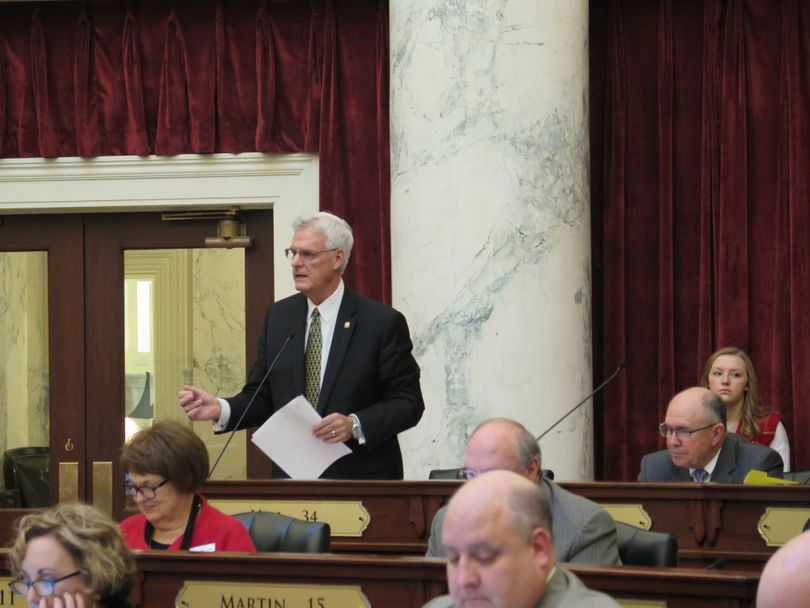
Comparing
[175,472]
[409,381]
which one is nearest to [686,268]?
[409,381]

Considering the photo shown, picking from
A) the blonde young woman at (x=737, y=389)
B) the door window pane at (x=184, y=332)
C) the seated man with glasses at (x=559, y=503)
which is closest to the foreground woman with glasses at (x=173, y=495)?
the seated man with glasses at (x=559, y=503)

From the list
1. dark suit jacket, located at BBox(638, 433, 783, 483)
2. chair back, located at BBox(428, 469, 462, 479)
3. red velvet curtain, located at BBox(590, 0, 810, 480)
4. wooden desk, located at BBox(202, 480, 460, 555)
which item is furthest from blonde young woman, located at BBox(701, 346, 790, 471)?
wooden desk, located at BBox(202, 480, 460, 555)

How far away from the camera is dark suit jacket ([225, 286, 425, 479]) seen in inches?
198

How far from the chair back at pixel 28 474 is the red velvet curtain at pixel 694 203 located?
11.1 ft

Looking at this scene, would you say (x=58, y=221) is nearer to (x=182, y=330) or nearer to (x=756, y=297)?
(x=182, y=330)

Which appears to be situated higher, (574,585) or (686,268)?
(686,268)

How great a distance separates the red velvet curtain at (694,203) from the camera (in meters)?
7.34

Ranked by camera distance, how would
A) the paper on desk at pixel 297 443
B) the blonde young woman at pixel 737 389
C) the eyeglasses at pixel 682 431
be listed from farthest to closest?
the blonde young woman at pixel 737 389 < the eyeglasses at pixel 682 431 < the paper on desk at pixel 297 443

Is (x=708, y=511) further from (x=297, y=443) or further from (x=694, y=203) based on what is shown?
(x=694, y=203)

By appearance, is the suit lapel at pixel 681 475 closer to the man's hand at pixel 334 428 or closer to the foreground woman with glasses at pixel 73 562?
the man's hand at pixel 334 428

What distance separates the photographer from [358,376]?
502cm

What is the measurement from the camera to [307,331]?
202 inches

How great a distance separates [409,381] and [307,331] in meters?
0.42

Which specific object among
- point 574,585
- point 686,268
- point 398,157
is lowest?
point 574,585
